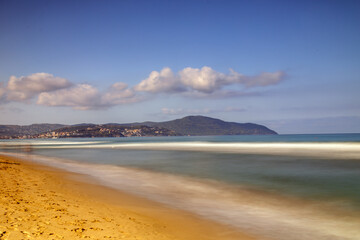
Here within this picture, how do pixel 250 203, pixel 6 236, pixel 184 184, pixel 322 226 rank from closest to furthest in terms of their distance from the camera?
pixel 6 236 → pixel 322 226 → pixel 250 203 → pixel 184 184

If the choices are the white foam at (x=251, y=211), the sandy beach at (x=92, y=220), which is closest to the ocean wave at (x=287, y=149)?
the white foam at (x=251, y=211)

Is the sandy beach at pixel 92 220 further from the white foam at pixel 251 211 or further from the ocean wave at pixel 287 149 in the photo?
the ocean wave at pixel 287 149

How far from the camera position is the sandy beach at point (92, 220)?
6.11 metres

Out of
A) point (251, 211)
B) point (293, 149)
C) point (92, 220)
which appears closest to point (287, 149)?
point (293, 149)

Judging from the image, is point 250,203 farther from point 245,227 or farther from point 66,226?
point 66,226

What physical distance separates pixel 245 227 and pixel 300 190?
7.72m

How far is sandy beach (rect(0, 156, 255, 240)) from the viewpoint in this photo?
20.1ft

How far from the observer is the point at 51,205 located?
8570mm

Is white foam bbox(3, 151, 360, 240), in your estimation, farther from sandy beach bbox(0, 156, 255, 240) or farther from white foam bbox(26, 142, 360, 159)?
white foam bbox(26, 142, 360, 159)

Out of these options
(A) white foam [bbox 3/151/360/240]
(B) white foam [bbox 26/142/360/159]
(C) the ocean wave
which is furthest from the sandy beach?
(B) white foam [bbox 26/142/360/159]

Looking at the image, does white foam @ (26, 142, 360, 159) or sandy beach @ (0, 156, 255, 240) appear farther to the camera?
white foam @ (26, 142, 360, 159)

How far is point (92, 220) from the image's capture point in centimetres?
732

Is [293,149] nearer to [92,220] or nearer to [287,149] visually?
Answer: [287,149]

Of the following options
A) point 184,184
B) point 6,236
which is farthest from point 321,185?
point 6,236
